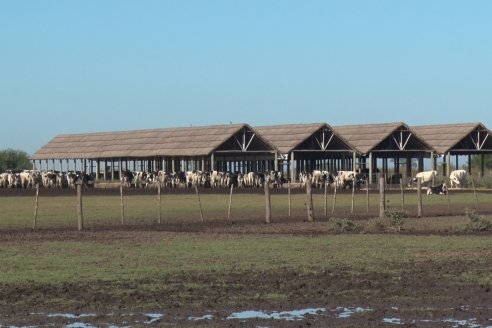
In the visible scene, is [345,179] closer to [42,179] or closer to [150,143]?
[150,143]

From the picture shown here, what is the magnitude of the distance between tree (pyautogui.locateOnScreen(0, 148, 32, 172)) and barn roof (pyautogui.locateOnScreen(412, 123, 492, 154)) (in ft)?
177

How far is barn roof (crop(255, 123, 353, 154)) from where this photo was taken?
7944 cm

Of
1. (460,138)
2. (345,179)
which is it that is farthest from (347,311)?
(460,138)

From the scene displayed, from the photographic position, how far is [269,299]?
17734 mm

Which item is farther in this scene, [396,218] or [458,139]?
[458,139]

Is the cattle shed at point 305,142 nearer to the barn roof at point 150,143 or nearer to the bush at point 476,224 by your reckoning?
the barn roof at point 150,143

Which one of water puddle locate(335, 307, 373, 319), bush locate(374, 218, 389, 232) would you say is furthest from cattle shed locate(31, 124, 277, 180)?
water puddle locate(335, 307, 373, 319)

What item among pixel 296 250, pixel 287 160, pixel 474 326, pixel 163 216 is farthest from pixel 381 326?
pixel 287 160

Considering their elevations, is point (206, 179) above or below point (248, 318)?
above

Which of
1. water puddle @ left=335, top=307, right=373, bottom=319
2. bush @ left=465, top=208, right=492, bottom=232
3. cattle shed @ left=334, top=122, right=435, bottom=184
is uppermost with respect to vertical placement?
cattle shed @ left=334, top=122, right=435, bottom=184

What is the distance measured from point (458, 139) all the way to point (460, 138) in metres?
0.16

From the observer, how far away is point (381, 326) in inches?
590

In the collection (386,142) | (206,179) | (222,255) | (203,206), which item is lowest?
(222,255)

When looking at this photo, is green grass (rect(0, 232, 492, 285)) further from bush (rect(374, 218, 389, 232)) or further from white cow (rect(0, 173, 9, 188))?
white cow (rect(0, 173, 9, 188))
